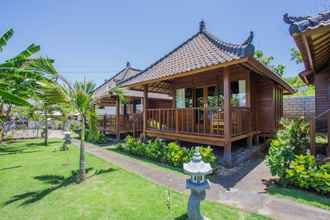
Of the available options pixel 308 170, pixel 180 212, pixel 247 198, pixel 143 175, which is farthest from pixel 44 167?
pixel 308 170

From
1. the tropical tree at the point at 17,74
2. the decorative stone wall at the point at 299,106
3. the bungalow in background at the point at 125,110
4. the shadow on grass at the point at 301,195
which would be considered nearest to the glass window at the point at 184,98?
the bungalow in background at the point at 125,110

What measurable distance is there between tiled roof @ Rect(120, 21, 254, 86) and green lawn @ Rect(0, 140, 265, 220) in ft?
13.8

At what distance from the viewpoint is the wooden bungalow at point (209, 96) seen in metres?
6.95

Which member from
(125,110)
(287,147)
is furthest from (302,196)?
(125,110)

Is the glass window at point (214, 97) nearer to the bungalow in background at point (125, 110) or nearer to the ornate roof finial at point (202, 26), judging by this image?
the ornate roof finial at point (202, 26)

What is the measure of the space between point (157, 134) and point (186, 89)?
2949 mm

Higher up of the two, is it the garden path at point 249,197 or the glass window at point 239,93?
the glass window at point 239,93

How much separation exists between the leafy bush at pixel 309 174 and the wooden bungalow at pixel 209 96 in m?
2.14

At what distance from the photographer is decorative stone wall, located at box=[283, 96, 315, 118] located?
15.0 m

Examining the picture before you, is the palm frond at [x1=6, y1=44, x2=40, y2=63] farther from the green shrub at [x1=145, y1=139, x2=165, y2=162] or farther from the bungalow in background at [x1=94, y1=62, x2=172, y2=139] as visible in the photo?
the green shrub at [x1=145, y1=139, x2=165, y2=162]

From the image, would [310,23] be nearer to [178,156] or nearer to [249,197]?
[249,197]

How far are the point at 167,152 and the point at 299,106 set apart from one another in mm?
13868

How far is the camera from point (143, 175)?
5.82 meters

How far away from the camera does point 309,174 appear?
4.28 metres
